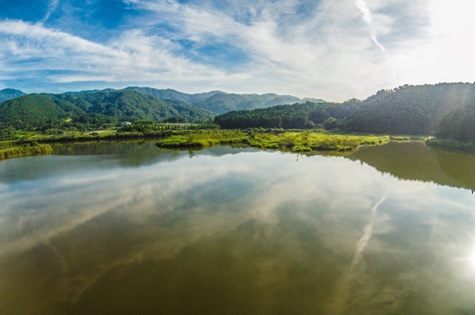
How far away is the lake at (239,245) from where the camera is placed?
8.72 metres

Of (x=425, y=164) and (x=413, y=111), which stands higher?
(x=413, y=111)

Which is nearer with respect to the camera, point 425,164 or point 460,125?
point 425,164

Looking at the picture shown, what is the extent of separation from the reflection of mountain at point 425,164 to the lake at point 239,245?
56 centimetres

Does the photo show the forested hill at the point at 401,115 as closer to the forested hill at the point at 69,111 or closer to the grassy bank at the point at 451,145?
the grassy bank at the point at 451,145

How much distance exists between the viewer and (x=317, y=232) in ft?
43.4

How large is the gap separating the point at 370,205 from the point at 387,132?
55.6 meters

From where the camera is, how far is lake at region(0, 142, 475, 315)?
872 cm

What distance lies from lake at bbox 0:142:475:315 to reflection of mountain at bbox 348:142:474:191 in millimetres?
555

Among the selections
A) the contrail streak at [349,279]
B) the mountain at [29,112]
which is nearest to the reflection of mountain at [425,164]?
the contrail streak at [349,279]

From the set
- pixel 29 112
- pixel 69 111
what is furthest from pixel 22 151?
pixel 69 111

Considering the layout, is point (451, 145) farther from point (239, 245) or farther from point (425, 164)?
point (239, 245)

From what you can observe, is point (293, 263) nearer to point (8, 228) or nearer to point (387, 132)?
point (8, 228)

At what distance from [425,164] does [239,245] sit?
25.3m

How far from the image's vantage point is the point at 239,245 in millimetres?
12016
